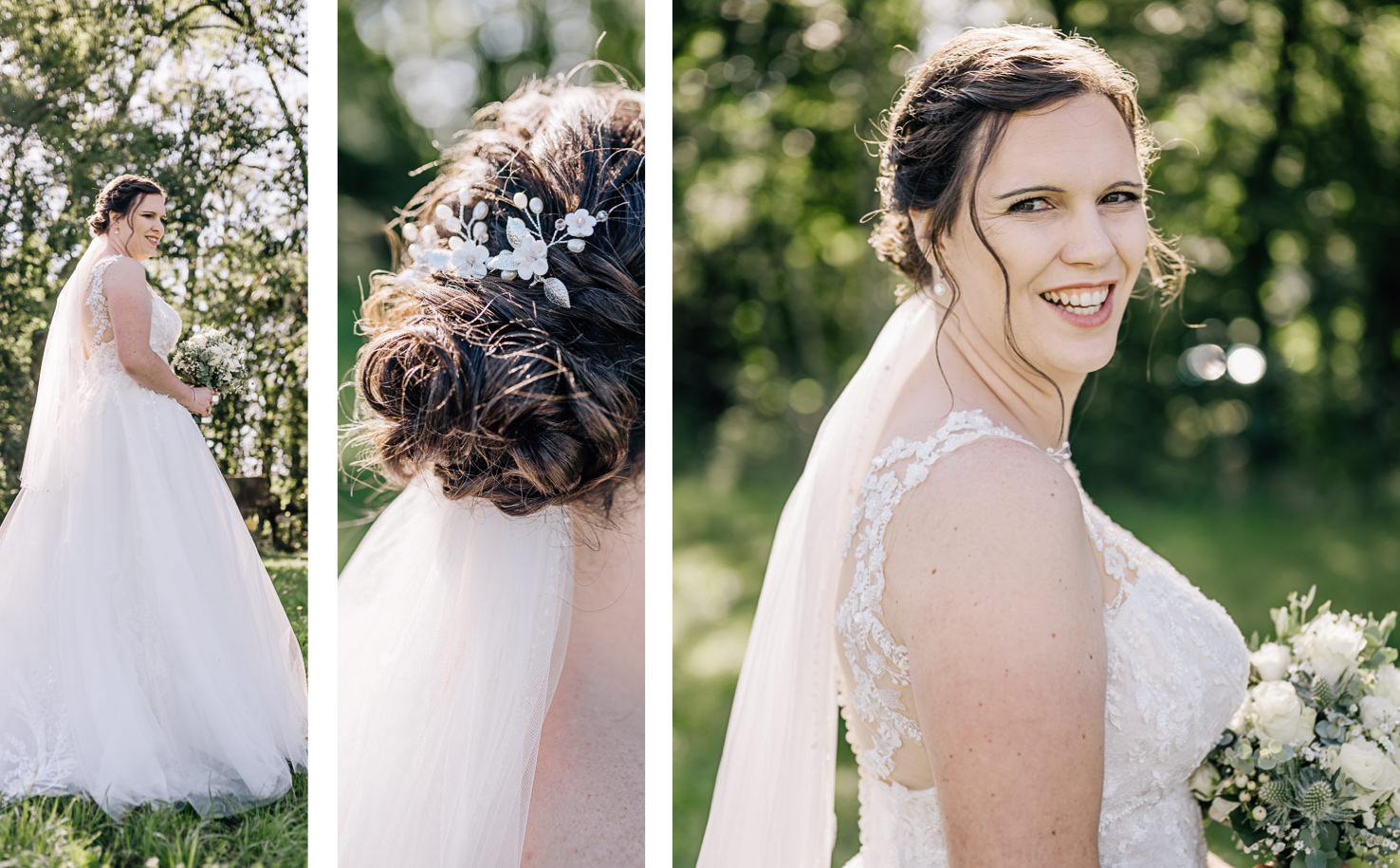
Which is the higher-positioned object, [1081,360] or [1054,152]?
[1054,152]

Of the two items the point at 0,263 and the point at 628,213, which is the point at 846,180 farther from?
the point at 0,263

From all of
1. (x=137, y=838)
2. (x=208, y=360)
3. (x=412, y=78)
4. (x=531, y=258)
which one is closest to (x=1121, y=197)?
(x=531, y=258)

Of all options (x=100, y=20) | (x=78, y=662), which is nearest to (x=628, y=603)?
(x=78, y=662)

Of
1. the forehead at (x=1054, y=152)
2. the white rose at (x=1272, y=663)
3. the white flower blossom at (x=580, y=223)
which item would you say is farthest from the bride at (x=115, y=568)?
the white rose at (x=1272, y=663)

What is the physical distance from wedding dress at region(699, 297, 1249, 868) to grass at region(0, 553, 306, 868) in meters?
0.68

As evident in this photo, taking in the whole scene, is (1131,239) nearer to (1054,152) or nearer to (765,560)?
(1054,152)

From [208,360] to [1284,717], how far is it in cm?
166

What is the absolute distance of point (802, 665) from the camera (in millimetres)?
1484

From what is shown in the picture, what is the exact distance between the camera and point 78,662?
1.50m

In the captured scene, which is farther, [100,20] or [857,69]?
[857,69]

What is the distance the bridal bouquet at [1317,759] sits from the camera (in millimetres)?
1416

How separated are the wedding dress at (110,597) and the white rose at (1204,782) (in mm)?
1403

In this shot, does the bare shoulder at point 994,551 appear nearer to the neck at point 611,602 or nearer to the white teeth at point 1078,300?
the white teeth at point 1078,300

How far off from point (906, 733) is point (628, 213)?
83cm
